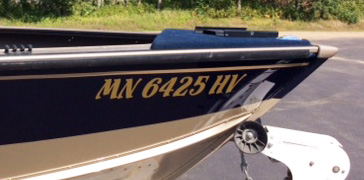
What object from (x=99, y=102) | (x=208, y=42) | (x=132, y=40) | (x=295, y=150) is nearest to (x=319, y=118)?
(x=132, y=40)

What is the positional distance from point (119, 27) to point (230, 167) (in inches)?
658

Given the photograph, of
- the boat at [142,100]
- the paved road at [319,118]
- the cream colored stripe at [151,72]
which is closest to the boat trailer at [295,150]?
the boat at [142,100]

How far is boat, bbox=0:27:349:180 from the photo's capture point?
297cm

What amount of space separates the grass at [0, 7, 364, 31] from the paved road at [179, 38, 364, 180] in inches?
433

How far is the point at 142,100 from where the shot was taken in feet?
10.7

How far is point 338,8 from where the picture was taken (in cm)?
2553

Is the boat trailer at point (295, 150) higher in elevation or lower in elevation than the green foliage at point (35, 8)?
higher

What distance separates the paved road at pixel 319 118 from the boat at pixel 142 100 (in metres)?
1.26

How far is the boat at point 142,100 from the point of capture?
117 inches

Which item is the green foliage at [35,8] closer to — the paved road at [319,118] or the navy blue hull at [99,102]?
the paved road at [319,118]

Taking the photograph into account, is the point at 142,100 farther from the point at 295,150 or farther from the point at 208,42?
the point at 295,150

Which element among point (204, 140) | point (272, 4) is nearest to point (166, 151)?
point (204, 140)

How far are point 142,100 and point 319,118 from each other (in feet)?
14.3

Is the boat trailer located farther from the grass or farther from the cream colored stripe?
the grass
